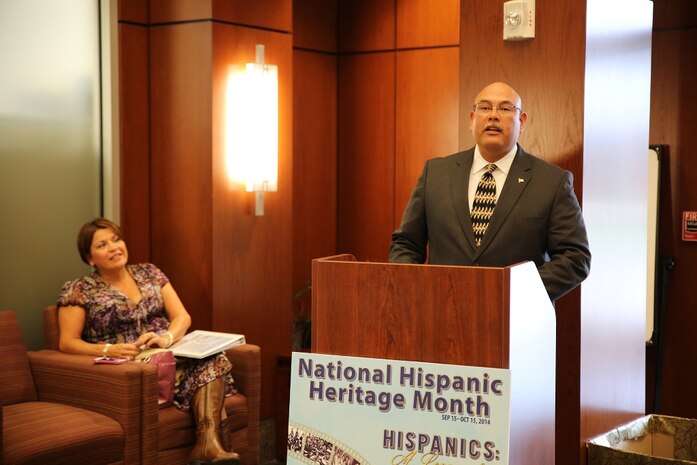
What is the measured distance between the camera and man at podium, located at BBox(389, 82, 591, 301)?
3.03 meters

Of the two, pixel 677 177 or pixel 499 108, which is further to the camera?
pixel 677 177

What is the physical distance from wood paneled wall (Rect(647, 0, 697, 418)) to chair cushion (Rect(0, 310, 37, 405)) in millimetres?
3402

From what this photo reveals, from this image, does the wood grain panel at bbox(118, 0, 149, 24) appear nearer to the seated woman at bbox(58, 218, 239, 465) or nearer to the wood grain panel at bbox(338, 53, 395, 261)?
the seated woman at bbox(58, 218, 239, 465)

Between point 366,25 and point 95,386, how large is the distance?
3011mm

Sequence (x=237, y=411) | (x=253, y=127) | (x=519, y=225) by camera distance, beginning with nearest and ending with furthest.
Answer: (x=519, y=225)
(x=237, y=411)
(x=253, y=127)

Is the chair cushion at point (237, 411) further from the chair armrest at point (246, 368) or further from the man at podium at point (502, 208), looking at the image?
the man at podium at point (502, 208)

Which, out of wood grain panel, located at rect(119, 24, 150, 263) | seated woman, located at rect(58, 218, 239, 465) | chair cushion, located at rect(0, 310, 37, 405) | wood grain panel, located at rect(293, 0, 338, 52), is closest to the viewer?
chair cushion, located at rect(0, 310, 37, 405)

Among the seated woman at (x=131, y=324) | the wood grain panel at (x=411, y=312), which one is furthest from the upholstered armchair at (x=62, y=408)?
the wood grain panel at (x=411, y=312)

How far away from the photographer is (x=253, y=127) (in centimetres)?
500

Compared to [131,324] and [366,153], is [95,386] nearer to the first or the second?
[131,324]

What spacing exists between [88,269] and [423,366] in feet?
10.1

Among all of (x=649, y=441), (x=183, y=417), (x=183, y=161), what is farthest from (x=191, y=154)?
(x=649, y=441)

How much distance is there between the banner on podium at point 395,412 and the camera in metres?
2.21

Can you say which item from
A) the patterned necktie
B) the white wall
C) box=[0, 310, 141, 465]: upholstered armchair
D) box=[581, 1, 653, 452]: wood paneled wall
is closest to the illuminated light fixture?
the white wall
